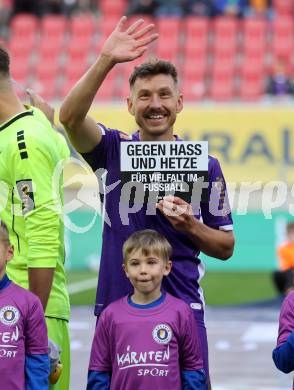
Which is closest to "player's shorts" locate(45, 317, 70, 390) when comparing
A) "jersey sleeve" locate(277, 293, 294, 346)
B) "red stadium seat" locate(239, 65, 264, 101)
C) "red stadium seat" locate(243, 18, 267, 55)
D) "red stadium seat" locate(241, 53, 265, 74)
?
"jersey sleeve" locate(277, 293, 294, 346)

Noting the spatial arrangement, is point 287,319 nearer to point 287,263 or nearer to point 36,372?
point 36,372

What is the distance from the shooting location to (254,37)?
24562 millimetres

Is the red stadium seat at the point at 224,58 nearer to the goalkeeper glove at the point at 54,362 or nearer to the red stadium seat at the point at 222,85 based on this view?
the red stadium seat at the point at 222,85

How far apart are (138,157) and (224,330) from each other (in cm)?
851

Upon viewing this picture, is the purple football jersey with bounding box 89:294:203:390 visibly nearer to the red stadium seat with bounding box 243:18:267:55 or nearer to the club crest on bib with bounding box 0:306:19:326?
the club crest on bib with bounding box 0:306:19:326

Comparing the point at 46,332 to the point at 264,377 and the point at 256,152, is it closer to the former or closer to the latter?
the point at 264,377

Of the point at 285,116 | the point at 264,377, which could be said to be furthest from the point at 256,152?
the point at 264,377

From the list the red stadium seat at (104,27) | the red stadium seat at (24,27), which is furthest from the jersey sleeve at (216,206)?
the red stadium seat at (24,27)

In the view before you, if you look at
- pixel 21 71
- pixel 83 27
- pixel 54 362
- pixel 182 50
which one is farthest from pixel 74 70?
pixel 54 362

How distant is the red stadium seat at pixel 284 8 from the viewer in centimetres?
2531

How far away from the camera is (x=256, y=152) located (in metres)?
21.3

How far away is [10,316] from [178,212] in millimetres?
898

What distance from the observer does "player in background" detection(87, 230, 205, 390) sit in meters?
5.00

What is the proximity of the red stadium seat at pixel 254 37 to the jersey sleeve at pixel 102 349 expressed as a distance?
1984cm
